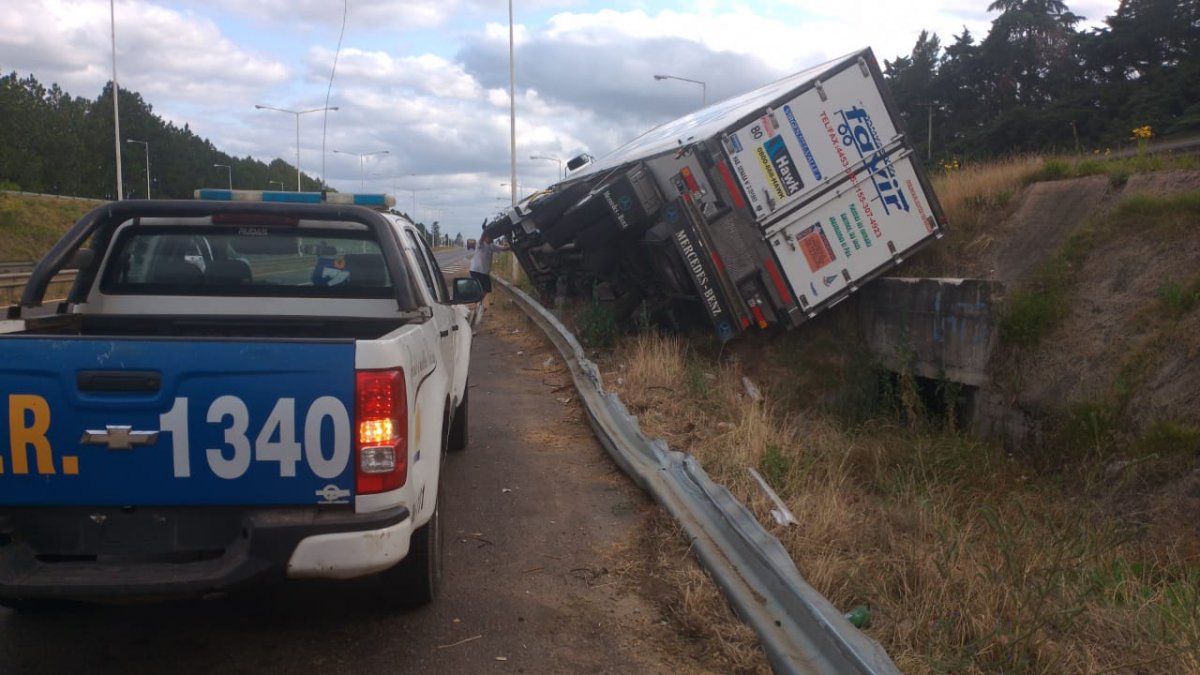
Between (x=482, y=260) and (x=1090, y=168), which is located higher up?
(x=1090, y=168)

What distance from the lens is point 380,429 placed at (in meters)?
3.79

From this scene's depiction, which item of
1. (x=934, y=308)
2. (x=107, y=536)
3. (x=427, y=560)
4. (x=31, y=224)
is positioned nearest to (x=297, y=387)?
(x=107, y=536)

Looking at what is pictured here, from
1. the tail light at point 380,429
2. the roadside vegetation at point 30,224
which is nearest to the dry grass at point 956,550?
the tail light at point 380,429

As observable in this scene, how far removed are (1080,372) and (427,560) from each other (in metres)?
6.77

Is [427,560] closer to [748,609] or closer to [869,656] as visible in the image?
[748,609]

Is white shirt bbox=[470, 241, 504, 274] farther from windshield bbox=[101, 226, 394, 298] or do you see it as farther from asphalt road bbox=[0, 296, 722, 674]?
windshield bbox=[101, 226, 394, 298]

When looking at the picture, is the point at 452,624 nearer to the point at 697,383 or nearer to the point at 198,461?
the point at 198,461

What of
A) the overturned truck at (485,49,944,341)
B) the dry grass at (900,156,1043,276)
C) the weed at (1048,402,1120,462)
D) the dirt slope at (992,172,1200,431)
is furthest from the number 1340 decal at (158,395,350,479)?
the dry grass at (900,156,1043,276)

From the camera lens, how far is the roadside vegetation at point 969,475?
3.96 meters

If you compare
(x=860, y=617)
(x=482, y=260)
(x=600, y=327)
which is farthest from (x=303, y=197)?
(x=482, y=260)

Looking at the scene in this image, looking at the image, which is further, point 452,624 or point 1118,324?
point 1118,324

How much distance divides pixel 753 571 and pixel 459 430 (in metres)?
3.76

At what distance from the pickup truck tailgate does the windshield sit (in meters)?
1.87

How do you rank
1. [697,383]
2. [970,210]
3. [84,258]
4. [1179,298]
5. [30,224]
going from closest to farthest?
1. [84,258]
2. [1179,298]
3. [697,383]
4. [970,210]
5. [30,224]
